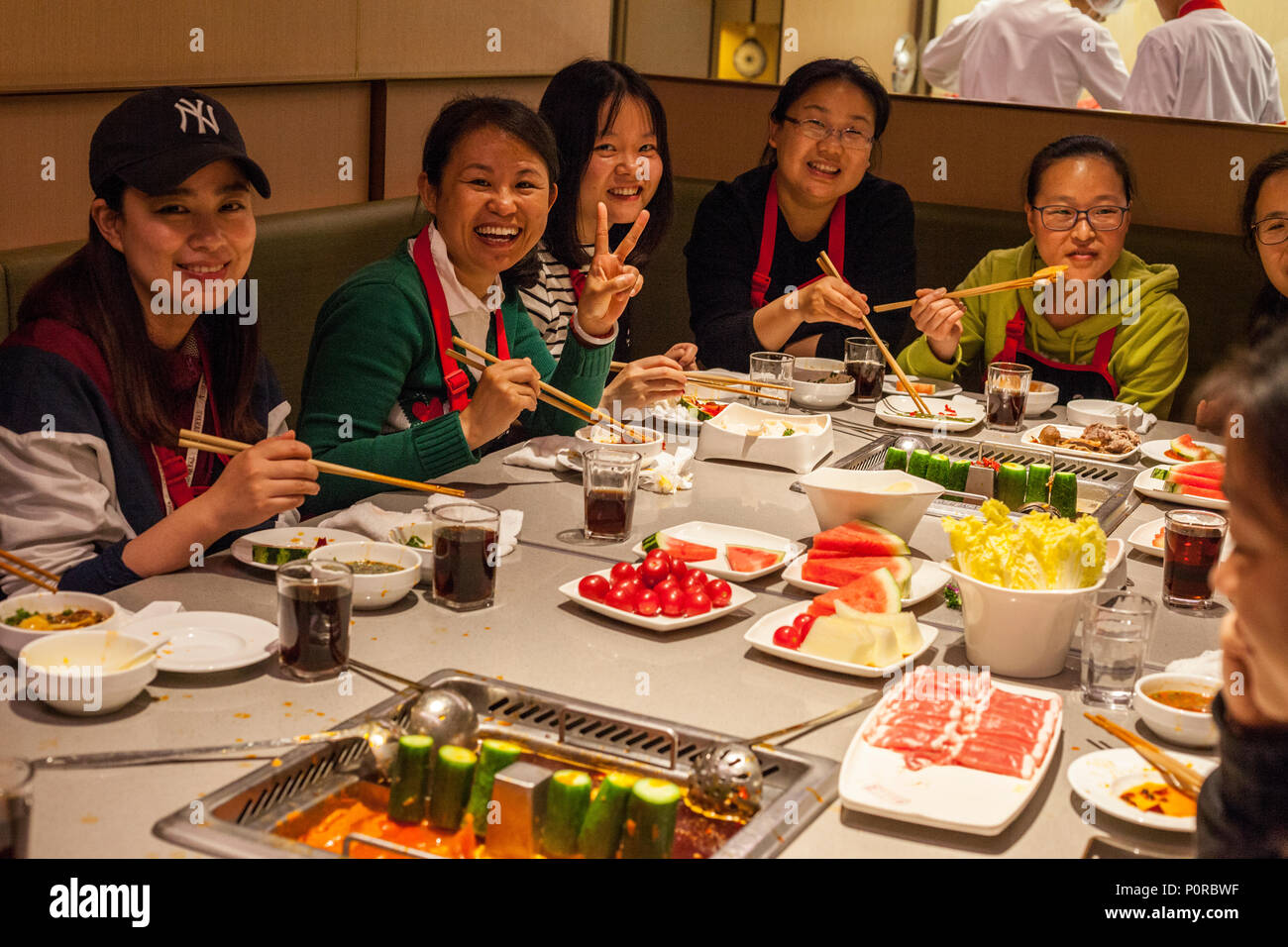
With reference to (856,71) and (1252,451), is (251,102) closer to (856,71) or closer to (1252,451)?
(856,71)

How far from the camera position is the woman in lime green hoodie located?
3.47m

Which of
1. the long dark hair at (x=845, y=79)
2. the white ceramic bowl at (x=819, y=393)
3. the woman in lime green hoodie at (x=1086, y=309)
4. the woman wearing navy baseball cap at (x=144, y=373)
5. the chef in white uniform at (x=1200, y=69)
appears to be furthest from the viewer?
the chef in white uniform at (x=1200, y=69)

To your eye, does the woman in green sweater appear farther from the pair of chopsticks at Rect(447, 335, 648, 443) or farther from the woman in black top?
the woman in black top

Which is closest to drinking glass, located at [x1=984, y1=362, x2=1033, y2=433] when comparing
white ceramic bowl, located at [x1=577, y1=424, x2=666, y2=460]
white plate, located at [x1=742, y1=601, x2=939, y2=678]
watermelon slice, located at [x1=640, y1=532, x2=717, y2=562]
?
white ceramic bowl, located at [x1=577, y1=424, x2=666, y2=460]

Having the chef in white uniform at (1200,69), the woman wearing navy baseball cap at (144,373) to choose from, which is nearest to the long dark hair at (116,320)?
the woman wearing navy baseball cap at (144,373)

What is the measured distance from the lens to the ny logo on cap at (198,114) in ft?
6.67

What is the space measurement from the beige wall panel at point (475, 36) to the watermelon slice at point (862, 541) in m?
2.47

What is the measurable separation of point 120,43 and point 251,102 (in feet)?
1.67

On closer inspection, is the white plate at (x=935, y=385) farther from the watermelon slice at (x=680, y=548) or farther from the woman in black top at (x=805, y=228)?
the watermelon slice at (x=680, y=548)

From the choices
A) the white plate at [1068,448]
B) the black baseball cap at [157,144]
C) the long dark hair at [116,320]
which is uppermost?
the black baseball cap at [157,144]

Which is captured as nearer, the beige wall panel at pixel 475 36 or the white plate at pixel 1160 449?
the white plate at pixel 1160 449

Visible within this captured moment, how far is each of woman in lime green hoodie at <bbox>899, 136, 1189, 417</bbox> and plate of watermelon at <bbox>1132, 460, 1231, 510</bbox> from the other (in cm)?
91

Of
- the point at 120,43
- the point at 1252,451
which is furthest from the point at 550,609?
the point at 120,43

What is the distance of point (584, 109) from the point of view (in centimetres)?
320
